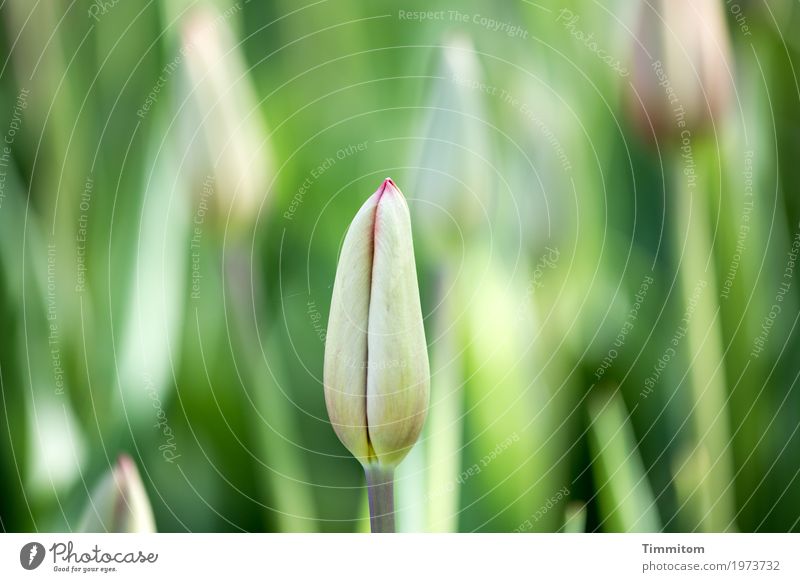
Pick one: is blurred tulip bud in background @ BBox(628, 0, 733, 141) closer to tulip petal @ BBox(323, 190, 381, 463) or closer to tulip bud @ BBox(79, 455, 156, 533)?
tulip petal @ BBox(323, 190, 381, 463)

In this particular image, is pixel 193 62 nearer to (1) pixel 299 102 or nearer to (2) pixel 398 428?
(1) pixel 299 102

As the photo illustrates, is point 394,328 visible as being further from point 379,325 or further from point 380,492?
point 380,492

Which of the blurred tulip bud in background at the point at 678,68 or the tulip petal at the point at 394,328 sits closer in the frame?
the tulip petal at the point at 394,328

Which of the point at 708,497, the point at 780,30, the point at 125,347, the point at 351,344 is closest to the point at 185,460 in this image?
the point at 125,347

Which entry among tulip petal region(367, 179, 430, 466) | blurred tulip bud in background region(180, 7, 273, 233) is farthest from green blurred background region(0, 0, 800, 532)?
tulip petal region(367, 179, 430, 466)
